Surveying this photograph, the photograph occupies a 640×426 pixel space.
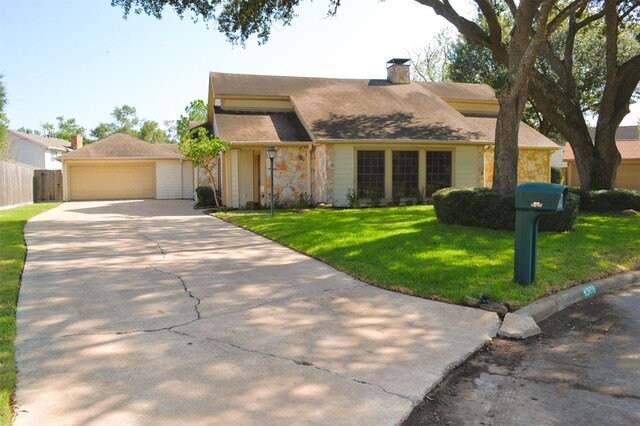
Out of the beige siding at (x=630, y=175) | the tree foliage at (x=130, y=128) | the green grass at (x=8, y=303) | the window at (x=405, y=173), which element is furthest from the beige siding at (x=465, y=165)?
the tree foliage at (x=130, y=128)

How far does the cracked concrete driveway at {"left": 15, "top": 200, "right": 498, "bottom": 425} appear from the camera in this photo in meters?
3.48

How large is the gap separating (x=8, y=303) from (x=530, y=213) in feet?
19.7

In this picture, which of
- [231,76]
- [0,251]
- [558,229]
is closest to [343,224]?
[558,229]

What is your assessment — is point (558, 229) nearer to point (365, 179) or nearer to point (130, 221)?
point (365, 179)

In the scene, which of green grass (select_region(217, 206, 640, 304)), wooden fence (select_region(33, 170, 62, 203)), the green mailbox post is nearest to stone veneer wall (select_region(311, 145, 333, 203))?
green grass (select_region(217, 206, 640, 304))

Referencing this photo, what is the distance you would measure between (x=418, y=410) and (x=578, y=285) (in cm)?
450

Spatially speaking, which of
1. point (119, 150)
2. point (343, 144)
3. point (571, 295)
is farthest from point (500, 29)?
point (119, 150)

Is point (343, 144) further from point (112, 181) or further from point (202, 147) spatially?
point (112, 181)

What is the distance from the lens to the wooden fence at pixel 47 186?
2966 centimetres

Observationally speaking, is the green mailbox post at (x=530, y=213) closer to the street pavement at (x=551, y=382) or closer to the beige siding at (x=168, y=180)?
the street pavement at (x=551, y=382)

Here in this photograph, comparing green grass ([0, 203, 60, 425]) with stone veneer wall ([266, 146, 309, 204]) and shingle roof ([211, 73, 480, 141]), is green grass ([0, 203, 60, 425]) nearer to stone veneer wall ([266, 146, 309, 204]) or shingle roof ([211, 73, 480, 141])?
stone veneer wall ([266, 146, 309, 204])

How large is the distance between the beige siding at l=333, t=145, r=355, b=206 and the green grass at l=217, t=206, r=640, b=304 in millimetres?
5963

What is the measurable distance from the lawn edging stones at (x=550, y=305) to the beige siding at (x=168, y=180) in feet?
87.8

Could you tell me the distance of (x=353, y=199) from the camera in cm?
1934
